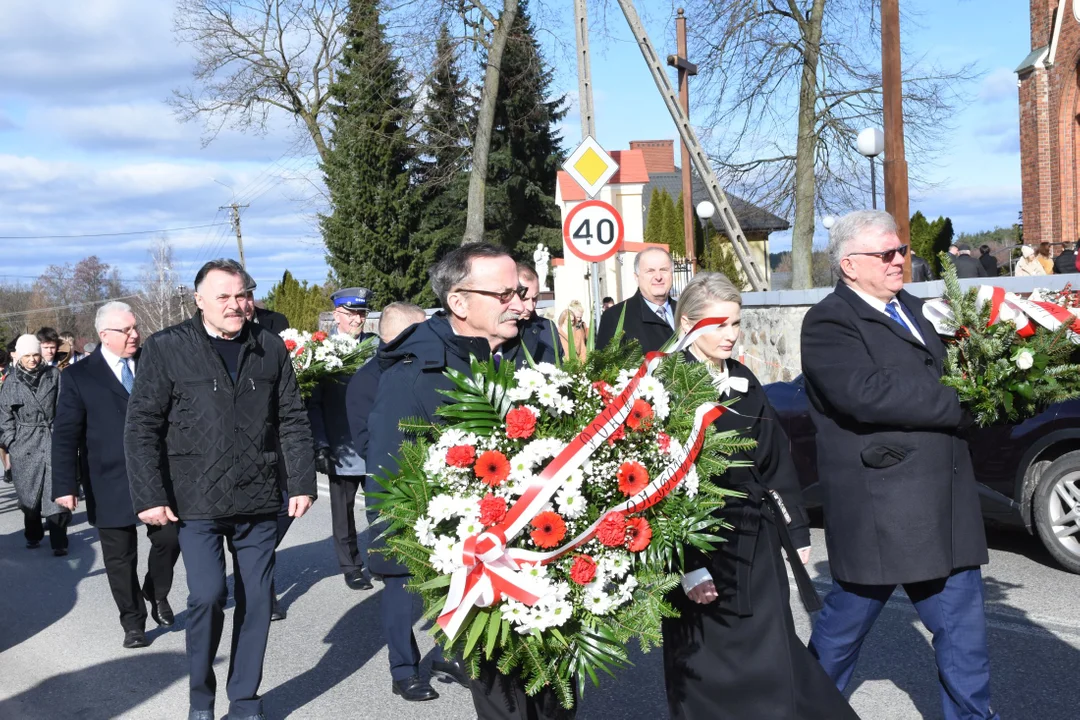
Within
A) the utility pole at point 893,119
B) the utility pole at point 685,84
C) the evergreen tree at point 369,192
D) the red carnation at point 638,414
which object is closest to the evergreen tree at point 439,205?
the evergreen tree at point 369,192

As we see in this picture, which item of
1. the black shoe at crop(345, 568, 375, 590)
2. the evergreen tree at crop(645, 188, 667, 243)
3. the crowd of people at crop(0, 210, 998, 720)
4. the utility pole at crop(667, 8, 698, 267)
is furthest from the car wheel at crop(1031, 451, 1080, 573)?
the evergreen tree at crop(645, 188, 667, 243)

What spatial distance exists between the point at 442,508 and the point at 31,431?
368 inches

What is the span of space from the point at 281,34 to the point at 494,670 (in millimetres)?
39258

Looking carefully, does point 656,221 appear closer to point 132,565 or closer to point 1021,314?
point 132,565

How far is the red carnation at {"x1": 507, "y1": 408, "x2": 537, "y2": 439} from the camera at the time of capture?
310cm

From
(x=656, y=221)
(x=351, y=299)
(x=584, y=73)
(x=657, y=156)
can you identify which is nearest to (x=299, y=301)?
(x=656, y=221)

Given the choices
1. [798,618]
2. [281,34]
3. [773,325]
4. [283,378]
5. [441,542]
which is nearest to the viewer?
[441,542]

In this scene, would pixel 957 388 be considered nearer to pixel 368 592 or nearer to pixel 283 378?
pixel 283 378

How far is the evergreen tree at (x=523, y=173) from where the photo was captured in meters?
41.5

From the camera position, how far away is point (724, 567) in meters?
3.67

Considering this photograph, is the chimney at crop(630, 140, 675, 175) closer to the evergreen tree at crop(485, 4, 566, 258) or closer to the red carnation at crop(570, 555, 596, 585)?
the evergreen tree at crop(485, 4, 566, 258)

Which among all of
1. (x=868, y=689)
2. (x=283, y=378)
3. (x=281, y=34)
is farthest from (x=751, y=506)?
(x=281, y=34)

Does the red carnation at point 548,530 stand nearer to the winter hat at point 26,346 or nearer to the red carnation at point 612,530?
the red carnation at point 612,530

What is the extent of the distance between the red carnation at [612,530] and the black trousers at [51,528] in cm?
863
